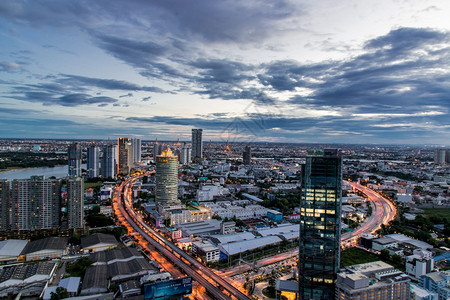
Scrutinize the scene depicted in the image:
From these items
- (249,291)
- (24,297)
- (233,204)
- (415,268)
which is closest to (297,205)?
(233,204)

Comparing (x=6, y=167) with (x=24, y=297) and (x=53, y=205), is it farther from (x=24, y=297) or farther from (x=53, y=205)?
(x=24, y=297)

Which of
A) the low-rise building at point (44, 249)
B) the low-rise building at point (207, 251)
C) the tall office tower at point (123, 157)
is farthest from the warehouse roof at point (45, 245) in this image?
the tall office tower at point (123, 157)

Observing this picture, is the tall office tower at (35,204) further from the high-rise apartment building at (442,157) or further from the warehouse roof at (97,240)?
the high-rise apartment building at (442,157)

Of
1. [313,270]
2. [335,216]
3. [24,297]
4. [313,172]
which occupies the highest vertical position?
[313,172]

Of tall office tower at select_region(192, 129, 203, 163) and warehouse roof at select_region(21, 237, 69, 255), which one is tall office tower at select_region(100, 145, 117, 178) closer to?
tall office tower at select_region(192, 129, 203, 163)

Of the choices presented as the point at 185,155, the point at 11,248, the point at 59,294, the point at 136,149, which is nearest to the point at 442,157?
the point at 185,155

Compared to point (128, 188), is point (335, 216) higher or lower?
higher

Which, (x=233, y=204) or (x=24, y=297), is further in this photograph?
(x=233, y=204)
